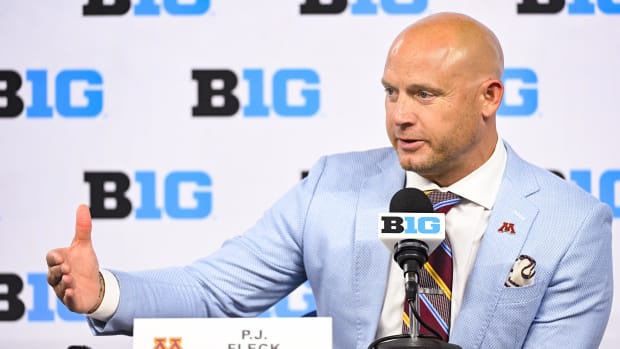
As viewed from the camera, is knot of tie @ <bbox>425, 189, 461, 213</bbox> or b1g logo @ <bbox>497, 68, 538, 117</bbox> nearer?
knot of tie @ <bbox>425, 189, 461, 213</bbox>

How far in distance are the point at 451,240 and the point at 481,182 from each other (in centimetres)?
18

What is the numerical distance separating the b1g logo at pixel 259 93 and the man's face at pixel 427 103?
35.8 inches

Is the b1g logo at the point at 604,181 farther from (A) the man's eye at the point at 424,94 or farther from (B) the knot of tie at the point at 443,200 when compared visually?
(A) the man's eye at the point at 424,94

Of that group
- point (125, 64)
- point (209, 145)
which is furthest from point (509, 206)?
point (125, 64)

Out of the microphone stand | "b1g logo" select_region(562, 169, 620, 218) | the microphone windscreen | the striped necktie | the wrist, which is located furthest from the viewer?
"b1g logo" select_region(562, 169, 620, 218)

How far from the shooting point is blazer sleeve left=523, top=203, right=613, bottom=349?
2.38 m

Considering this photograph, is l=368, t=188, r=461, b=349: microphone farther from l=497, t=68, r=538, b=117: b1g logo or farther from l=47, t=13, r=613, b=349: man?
l=497, t=68, r=538, b=117: b1g logo

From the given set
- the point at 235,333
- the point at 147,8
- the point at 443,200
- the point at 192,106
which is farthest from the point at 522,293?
the point at 147,8

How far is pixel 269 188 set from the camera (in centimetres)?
337

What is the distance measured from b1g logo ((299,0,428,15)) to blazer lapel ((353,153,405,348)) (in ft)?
3.19

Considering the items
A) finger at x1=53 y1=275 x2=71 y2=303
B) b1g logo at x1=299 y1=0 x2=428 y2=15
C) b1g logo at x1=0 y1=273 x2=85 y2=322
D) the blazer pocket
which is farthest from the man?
b1g logo at x1=0 y1=273 x2=85 y2=322

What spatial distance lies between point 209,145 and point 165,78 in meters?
0.28

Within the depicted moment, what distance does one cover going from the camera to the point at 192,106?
3379mm

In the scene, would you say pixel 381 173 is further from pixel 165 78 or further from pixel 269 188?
pixel 165 78
